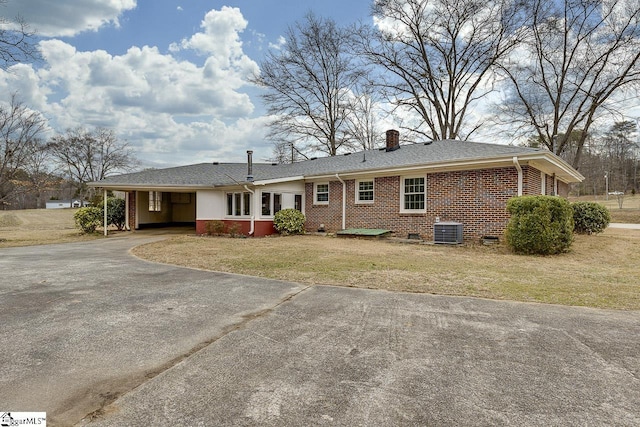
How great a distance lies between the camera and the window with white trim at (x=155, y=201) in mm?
19194

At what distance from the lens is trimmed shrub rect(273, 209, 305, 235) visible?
1478cm

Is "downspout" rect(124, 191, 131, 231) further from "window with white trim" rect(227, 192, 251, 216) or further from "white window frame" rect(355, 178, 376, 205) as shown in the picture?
"white window frame" rect(355, 178, 376, 205)

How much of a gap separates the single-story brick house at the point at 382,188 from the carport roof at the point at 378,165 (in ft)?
0.12

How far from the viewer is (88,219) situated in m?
16.3

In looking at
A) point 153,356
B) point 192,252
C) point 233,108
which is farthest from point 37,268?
point 233,108

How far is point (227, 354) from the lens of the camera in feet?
9.80

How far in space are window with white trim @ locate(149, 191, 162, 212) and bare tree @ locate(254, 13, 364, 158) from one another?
39.1 ft

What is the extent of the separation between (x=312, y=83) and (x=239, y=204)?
15800 millimetres

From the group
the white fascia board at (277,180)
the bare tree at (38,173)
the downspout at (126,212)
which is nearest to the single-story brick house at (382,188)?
the white fascia board at (277,180)

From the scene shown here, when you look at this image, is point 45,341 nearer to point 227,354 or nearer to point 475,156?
point 227,354

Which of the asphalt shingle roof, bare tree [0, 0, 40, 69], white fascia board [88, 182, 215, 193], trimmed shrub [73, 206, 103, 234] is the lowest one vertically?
trimmed shrub [73, 206, 103, 234]

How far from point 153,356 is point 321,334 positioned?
1578 mm

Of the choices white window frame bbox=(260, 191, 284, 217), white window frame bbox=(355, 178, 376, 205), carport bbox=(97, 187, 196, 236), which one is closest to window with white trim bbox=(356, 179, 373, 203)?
white window frame bbox=(355, 178, 376, 205)

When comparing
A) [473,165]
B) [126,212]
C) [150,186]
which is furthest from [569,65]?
[126,212]
